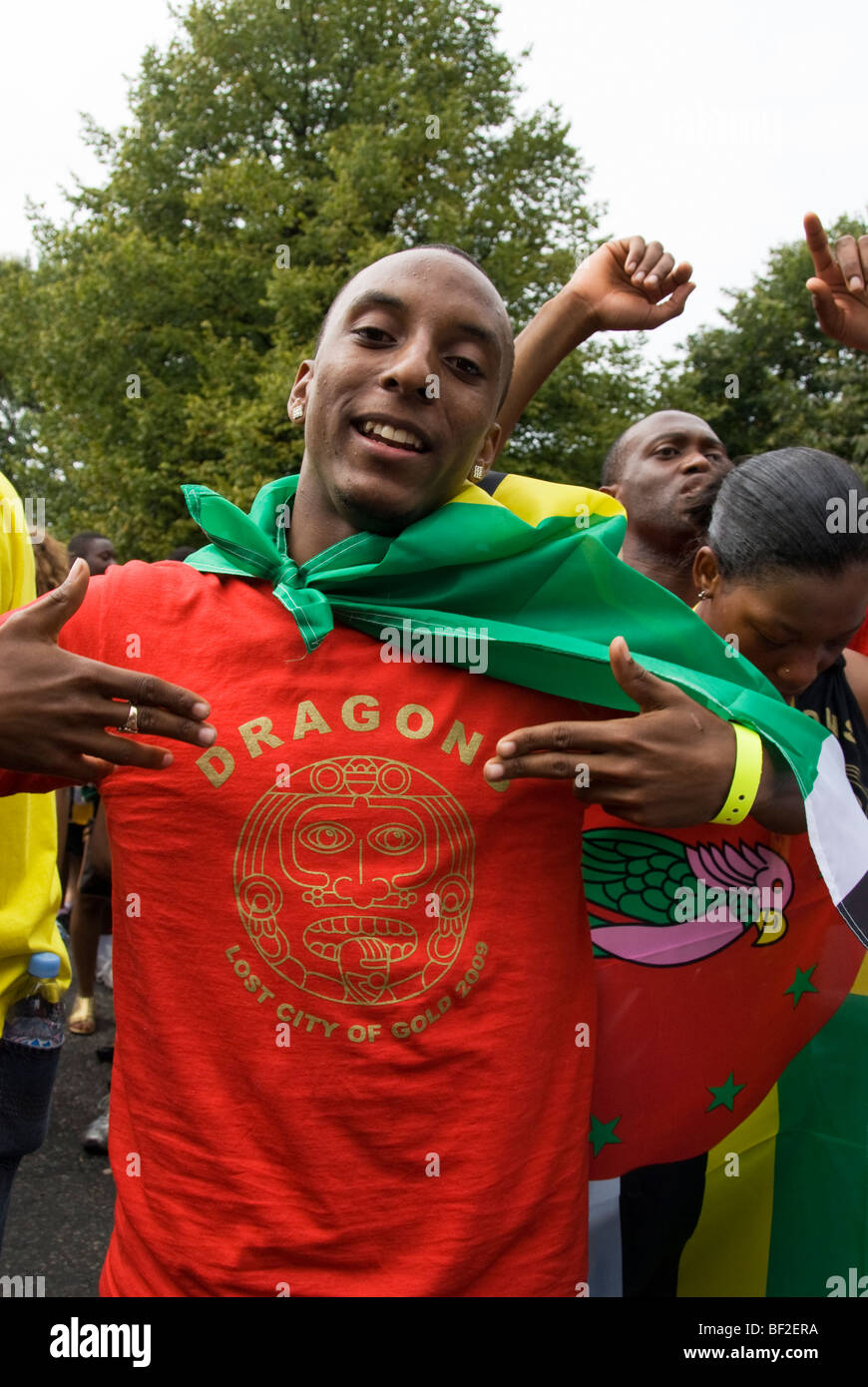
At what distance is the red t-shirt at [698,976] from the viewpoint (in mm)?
2234

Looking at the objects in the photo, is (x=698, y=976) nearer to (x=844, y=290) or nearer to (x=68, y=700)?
(x=68, y=700)

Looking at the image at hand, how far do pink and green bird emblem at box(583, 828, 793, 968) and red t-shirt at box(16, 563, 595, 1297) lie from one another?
571mm

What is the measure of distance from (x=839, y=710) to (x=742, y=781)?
82 cm

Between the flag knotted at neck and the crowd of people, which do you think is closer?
the crowd of people

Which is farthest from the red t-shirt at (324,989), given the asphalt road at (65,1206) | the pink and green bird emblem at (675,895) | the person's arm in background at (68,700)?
the asphalt road at (65,1206)

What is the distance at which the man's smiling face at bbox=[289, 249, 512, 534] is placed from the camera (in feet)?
5.68

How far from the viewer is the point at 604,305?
2738 millimetres

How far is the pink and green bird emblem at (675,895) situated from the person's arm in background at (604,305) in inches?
36.4
